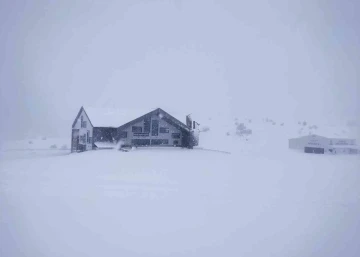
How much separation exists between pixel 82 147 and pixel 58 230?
29984mm

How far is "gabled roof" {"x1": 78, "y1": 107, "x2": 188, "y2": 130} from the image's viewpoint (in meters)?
33.0

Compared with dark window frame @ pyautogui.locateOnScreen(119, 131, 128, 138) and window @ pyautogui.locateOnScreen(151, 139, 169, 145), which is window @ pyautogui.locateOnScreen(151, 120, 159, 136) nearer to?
window @ pyautogui.locateOnScreen(151, 139, 169, 145)

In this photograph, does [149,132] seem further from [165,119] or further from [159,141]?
[165,119]

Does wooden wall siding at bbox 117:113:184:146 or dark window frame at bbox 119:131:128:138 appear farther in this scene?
wooden wall siding at bbox 117:113:184:146

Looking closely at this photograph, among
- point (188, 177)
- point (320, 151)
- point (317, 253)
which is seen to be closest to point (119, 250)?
point (317, 253)

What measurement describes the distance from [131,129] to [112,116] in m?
3.74

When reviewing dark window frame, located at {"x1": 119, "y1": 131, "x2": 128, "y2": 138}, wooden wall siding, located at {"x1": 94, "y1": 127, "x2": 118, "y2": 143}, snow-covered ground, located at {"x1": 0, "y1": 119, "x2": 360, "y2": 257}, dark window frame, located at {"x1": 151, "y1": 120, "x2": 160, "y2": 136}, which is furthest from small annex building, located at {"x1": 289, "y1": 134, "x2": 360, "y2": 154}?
wooden wall siding, located at {"x1": 94, "y1": 127, "x2": 118, "y2": 143}

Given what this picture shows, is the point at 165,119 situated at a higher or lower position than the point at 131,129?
higher

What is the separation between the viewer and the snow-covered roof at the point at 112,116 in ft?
108

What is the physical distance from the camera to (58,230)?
8.09 metres

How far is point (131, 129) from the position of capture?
110ft

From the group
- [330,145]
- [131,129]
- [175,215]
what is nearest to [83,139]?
[131,129]

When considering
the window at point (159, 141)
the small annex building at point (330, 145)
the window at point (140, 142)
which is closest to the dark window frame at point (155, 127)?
the window at point (159, 141)

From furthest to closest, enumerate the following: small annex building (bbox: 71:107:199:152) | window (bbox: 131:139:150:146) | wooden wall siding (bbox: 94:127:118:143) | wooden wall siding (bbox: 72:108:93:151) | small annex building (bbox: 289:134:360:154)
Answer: small annex building (bbox: 289:134:360:154), window (bbox: 131:139:150:146), wooden wall siding (bbox: 72:108:93:151), small annex building (bbox: 71:107:199:152), wooden wall siding (bbox: 94:127:118:143)
